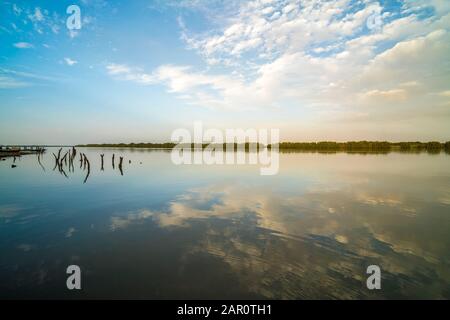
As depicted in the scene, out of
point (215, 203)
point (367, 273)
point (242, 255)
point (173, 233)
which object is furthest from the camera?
point (215, 203)

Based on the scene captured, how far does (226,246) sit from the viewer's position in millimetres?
7391

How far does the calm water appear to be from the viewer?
5.24 meters

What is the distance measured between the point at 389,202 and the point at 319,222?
634 centimetres

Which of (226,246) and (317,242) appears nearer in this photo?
(226,246)

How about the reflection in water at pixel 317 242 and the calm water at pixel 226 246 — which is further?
the reflection in water at pixel 317 242

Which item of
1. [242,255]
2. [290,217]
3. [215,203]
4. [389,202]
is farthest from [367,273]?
[389,202]

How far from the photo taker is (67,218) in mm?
10453

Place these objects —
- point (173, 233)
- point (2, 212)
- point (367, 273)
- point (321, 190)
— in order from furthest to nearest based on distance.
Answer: point (321, 190), point (2, 212), point (173, 233), point (367, 273)

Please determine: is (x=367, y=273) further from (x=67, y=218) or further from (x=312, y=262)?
(x=67, y=218)

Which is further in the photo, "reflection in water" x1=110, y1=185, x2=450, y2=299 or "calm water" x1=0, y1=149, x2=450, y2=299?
"reflection in water" x1=110, y1=185, x2=450, y2=299

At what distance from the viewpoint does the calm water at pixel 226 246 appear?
5238 mm
